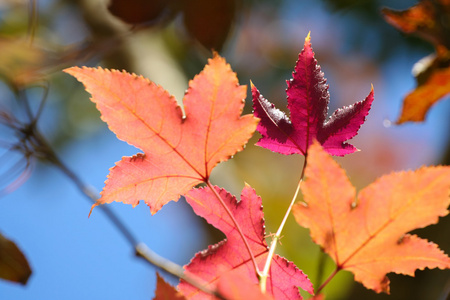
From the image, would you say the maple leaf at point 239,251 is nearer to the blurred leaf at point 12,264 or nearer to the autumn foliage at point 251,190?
the autumn foliage at point 251,190

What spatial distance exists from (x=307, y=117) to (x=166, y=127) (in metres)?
0.12

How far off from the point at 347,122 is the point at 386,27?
8.40 ft

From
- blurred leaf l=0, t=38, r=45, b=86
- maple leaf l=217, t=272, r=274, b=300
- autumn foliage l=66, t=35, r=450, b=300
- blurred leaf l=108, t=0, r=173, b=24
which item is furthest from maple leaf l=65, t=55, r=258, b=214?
blurred leaf l=108, t=0, r=173, b=24

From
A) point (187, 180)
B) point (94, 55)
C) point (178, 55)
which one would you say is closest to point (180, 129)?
point (187, 180)

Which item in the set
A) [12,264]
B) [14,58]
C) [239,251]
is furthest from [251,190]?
[14,58]

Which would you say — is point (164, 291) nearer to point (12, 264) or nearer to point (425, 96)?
point (12, 264)

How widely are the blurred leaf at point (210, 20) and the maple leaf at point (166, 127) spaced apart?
1.05ft

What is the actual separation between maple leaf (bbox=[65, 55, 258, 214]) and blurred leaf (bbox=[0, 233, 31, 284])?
127 mm

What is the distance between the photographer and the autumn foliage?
242 millimetres

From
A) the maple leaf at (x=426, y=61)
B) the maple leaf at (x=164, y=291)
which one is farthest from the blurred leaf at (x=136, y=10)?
the maple leaf at (x=164, y=291)

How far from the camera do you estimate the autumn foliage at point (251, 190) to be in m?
0.24

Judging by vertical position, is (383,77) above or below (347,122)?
above

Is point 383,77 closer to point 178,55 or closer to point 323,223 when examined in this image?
point 178,55

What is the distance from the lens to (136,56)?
1.20m
